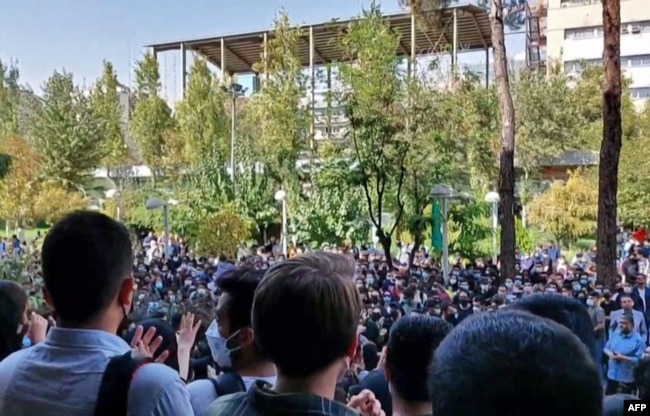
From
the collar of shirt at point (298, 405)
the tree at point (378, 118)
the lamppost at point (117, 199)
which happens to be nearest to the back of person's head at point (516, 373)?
the collar of shirt at point (298, 405)

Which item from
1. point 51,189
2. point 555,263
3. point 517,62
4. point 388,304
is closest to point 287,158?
point 51,189

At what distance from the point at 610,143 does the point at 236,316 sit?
10.7 meters

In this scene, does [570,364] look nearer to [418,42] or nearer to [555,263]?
[555,263]

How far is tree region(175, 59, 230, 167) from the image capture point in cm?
3596

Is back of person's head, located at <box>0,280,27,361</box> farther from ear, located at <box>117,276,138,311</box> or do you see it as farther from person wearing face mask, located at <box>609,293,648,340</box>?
person wearing face mask, located at <box>609,293,648,340</box>

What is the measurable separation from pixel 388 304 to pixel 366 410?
899 cm

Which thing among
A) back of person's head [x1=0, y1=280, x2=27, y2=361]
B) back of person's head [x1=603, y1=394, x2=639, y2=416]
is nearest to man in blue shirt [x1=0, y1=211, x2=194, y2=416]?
back of person's head [x1=0, y1=280, x2=27, y2=361]

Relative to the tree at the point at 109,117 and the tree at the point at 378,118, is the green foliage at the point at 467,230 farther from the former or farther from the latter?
the tree at the point at 109,117

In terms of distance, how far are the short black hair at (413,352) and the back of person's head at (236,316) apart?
43 centimetres

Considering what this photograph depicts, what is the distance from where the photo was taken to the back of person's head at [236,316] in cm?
224

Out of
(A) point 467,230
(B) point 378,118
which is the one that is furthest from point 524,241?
(B) point 378,118

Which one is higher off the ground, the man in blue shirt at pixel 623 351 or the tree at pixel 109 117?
the tree at pixel 109 117

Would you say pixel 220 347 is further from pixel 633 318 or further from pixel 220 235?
pixel 220 235

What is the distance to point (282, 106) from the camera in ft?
97.0
